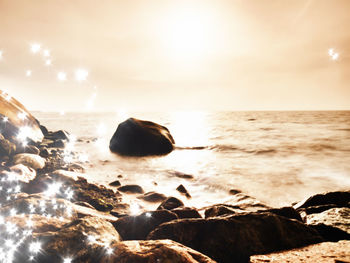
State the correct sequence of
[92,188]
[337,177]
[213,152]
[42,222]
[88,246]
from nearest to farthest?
[88,246], [42,222], [92,188], [337,177], [213,152]

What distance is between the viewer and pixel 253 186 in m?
7.71

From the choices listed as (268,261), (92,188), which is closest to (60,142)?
(92,188)

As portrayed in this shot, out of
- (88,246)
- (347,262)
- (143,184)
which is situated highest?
(347,262)

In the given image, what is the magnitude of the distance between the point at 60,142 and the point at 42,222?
12475 millimetres

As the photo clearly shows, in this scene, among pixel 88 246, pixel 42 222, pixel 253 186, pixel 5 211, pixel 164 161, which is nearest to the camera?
pixel 88 246

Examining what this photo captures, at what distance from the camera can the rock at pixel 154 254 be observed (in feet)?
6.38

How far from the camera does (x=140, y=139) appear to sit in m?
12.7

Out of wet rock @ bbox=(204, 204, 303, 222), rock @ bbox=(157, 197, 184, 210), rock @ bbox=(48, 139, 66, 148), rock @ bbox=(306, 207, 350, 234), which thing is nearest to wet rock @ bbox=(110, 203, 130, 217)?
rock @ bbox=(157, 197, 184, 210)

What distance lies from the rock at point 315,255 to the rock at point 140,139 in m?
10.7

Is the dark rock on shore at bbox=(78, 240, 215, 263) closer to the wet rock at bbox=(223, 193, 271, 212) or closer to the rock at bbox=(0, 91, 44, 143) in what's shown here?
the wet rock at bbox=(223, 193, 271, 212)

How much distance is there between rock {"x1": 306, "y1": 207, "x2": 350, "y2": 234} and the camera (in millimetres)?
2869

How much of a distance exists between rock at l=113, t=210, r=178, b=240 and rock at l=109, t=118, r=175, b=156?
9.40m

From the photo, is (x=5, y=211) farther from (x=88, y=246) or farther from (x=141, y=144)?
(x=141, y=144)

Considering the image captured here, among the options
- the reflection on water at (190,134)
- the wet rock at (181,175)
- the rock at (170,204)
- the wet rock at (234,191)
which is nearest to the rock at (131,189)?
the rock at (170,204)
